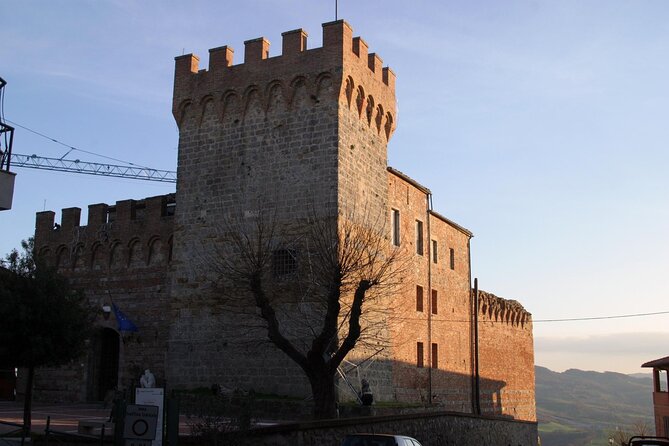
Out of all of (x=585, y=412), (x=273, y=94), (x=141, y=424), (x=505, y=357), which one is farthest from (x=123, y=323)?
(x=585, y=412)

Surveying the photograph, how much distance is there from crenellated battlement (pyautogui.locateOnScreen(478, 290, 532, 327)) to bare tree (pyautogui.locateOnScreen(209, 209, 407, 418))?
46.8 ft

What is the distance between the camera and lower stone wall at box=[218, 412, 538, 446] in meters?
15.3

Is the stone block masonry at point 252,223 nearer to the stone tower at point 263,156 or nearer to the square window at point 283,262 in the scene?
the stone tower at point 263,156

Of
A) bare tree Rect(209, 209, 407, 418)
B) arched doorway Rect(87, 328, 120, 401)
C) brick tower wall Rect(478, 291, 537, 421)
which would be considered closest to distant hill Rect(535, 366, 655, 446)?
brick tower wall Rect(478, 291, 537, 421)

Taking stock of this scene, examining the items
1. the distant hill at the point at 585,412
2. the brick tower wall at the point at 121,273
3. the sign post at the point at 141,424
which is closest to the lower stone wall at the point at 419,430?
the sign post at the point at 141,424

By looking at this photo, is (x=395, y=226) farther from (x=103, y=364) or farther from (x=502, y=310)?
(x=502, y=310)

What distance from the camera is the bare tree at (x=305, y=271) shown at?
20641 mm

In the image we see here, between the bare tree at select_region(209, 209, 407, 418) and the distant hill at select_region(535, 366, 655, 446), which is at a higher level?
the bare tree at select_region(209, 209, 407, 418)

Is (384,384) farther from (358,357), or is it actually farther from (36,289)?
(36,289)

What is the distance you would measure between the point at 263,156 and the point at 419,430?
1003 centimetres

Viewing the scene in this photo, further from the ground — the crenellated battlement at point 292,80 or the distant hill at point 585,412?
the crenellated battlement at point 292,80

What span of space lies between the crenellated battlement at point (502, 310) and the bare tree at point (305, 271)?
46.8 feet

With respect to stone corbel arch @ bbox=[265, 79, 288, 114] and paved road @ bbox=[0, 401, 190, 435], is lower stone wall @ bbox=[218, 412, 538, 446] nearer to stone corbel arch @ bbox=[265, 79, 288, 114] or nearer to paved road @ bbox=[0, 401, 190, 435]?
paved road @ bbox=[0, 401, 190, 435]

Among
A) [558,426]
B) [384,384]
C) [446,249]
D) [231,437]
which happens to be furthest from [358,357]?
[558,426]
